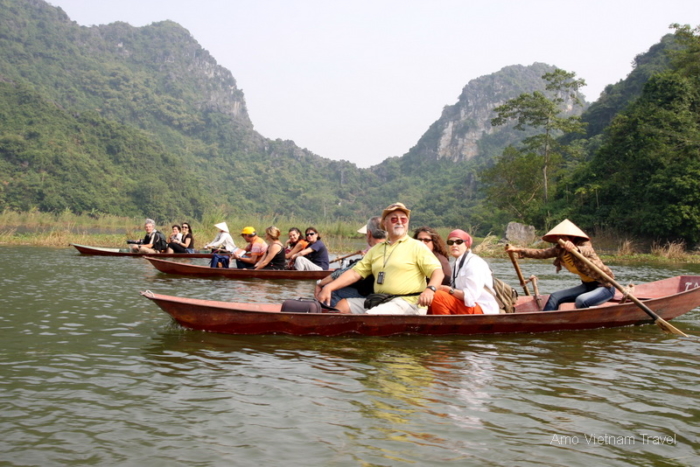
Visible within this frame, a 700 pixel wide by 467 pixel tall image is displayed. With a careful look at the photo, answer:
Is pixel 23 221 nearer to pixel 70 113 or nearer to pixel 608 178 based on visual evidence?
pixel 608 178

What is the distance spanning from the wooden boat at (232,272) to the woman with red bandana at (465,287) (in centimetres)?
640

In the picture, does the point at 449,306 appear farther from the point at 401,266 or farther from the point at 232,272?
the point at 232,272

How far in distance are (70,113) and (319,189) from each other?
45.0m

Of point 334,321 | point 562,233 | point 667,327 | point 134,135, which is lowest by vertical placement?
point 334,321

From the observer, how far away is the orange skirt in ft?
21.6

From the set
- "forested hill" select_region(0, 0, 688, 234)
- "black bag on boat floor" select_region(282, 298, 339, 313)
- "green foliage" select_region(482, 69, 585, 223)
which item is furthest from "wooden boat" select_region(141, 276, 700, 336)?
"green foliage" select_region(482, 69, 585, 223)

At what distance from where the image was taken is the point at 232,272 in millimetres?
12836

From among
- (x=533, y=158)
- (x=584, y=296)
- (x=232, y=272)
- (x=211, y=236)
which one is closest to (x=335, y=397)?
(x=584, y=296)

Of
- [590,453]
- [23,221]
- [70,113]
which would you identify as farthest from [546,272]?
[70,113]

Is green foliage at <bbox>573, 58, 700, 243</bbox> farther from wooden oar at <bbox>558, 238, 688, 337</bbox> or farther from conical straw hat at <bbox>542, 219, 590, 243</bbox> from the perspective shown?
conical straw hat at <bbox>542, 219, 590, 243</bbox>

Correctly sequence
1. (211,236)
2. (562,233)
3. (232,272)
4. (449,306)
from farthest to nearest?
(211,236)
(232,272)
(562,233)
(449,306)

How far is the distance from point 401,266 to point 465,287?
840mm

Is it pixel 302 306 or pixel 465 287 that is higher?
pixel 465 287

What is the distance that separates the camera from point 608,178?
2861 centimetres
